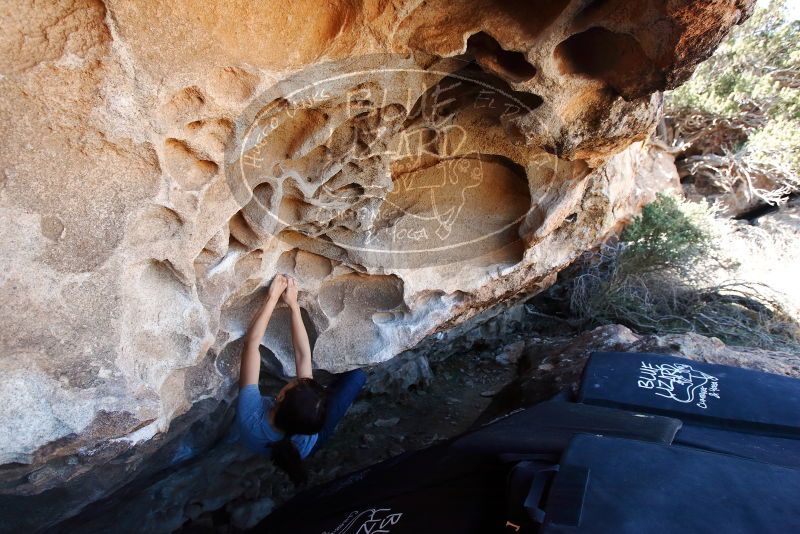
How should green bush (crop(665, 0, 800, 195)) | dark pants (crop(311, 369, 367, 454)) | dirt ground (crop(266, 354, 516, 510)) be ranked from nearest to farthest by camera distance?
dark pants (crop(311, 369, 367, 454)) < dirt ground (crop(266, 354, 516, 510)) < green bush (crop(665, 0, 800, 195))

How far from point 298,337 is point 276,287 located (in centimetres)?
20

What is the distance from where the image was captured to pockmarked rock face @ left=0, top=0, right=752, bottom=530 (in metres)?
1.07

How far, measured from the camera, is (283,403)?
5.82ft

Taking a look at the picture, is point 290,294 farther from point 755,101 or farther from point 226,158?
point 755,101

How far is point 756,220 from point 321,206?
5.44m

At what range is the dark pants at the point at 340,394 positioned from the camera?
7.21ft

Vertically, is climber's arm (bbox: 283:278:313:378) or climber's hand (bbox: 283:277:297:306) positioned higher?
climber's hand (bbox: 283:277:297:306)

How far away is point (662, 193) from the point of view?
456 centimetres

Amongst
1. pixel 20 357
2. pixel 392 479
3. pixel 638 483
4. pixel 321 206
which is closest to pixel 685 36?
pixel 638 483

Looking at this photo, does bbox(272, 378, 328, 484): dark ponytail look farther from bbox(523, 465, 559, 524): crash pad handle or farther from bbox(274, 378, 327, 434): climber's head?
bbox(523, 465, 559, 524): crash pad handle

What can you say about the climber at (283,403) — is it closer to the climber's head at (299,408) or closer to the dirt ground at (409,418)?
the climber's head at (299,408)

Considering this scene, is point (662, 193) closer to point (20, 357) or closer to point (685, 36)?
point (685, 36)

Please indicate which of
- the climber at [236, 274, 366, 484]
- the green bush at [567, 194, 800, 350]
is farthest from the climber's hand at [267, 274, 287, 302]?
the green bush at [567, 194, 800, 350]

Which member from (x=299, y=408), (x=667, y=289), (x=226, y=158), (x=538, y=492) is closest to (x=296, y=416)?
(x=299, y=408)
